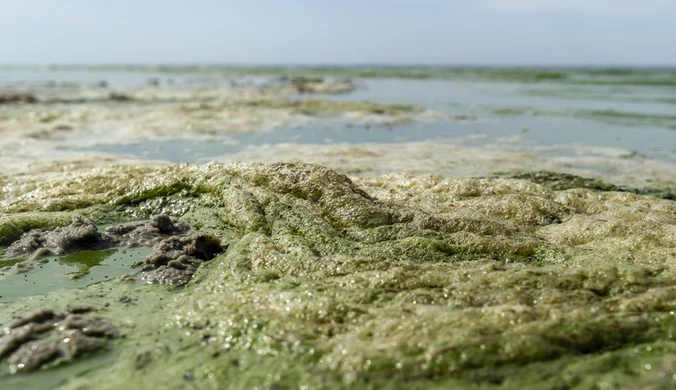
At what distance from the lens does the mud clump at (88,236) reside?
813 centimetres

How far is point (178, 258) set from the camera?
720cm

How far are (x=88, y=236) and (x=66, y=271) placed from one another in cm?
98

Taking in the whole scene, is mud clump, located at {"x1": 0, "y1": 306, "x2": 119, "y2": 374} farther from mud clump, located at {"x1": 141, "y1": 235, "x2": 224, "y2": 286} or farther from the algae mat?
mud clump, located at {"x1": 141, "y1": 235, "x2": 224, "y2": 286}

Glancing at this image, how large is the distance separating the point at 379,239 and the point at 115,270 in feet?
11.5

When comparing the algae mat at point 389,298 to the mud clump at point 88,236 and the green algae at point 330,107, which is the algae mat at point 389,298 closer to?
the mud clump at point 88,236

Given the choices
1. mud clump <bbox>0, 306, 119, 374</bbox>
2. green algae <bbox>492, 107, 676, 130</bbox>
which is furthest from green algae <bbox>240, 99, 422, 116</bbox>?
mud clump <bbox>0, 306, 119, 374</bbox>

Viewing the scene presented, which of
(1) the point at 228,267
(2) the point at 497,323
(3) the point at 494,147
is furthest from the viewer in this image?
(3) the point at 494,147

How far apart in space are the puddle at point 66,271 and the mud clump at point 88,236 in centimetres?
17

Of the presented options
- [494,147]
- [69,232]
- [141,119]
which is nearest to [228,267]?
[69,232]

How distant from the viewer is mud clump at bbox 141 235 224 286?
6922 mm

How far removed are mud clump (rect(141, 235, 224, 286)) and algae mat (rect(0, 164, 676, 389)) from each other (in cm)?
24

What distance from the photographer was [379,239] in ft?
25.5

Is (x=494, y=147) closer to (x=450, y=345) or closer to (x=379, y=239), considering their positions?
(x=379, y=239)

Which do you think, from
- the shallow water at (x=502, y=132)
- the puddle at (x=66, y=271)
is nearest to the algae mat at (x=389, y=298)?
the puddle at (x=66, y=271)
